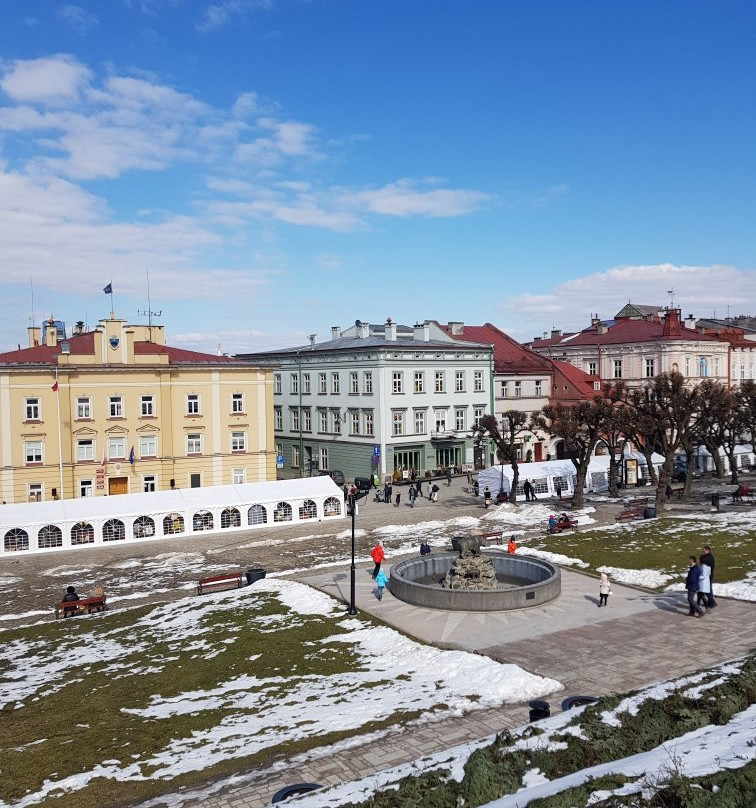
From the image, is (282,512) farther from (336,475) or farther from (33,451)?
(33,451)

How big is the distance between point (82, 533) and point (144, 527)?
3097 millimetres

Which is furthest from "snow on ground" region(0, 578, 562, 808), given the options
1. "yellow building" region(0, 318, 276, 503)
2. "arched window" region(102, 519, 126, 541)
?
"yellow building" region(0, 318, 276, 503)

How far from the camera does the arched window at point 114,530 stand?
3950 cm

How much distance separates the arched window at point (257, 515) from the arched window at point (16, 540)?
1148 centimetres

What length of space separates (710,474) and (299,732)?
53531 mm

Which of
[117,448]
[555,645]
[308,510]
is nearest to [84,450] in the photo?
[117,448]

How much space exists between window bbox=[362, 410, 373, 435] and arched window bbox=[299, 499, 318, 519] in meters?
15.3

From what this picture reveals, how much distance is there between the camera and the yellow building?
4684 cm

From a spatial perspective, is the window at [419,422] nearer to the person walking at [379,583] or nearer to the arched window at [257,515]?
the arched window at [257,515]

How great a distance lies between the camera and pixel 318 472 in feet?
212

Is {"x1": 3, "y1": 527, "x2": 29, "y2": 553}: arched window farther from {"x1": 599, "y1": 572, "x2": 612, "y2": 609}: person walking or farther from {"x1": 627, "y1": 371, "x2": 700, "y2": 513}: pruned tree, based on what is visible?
{"x1": 627, "y1": 371, "x2": 700, "y2": 513}: pruned tree

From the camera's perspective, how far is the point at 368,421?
5975 cm

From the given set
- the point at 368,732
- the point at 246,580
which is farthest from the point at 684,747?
the point at 246,580

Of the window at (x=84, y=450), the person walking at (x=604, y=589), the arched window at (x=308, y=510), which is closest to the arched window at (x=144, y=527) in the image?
Answer: the arched window at (x=308, y=510)
